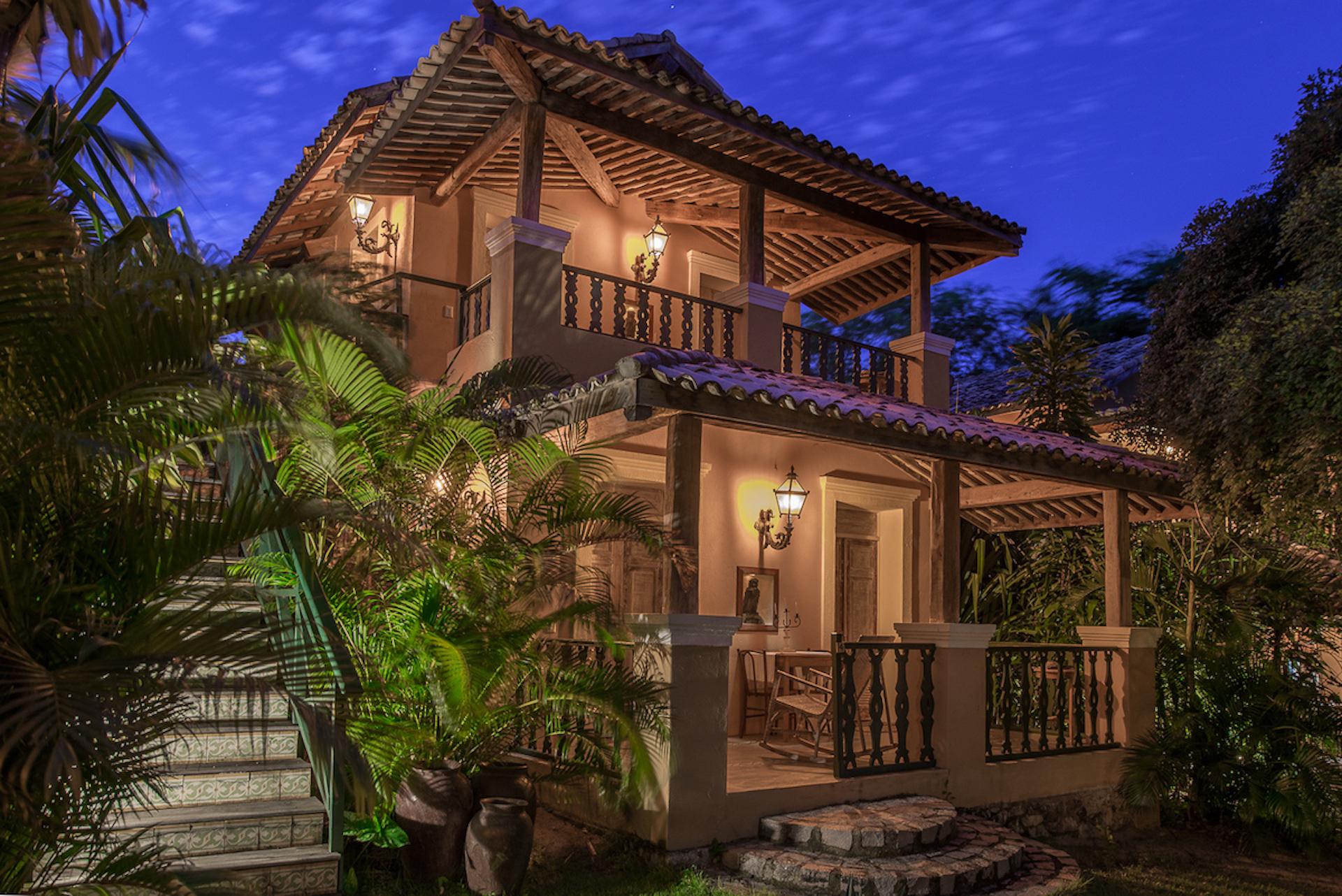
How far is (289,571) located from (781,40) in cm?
16283

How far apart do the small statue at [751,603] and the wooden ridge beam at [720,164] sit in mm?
3857

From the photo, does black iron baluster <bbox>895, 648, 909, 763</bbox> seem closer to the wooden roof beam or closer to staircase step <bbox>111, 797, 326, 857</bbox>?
staircase step <bbox>111, 797, 326, 857</bbox>

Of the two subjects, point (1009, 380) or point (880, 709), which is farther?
point (1009, 380)

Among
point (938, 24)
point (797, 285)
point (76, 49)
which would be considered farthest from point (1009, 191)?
point (76, 49)

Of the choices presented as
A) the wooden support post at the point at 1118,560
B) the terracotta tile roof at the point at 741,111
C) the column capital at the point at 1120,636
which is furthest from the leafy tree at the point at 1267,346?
the terracotta tile roof at the point at 741,111

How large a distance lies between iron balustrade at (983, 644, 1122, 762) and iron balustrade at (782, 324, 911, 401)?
2.92 m

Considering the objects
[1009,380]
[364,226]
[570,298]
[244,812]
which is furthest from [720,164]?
[1009,380]

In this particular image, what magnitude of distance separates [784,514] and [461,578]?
4.99m

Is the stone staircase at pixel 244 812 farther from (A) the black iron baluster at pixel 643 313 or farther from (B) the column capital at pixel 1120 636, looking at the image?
(B) the column capital at pixel 1120 636

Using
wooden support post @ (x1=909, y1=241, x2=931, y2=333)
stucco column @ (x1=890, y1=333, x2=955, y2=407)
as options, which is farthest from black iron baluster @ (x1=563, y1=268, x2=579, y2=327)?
wooden support post @ (x1=909, y1=241, x2=931, y2=333)

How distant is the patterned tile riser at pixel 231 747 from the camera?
18.9ft

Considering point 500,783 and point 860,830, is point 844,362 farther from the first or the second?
point 500,783

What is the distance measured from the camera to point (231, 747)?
5863mm

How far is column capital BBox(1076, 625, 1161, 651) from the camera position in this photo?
34.1 feet
